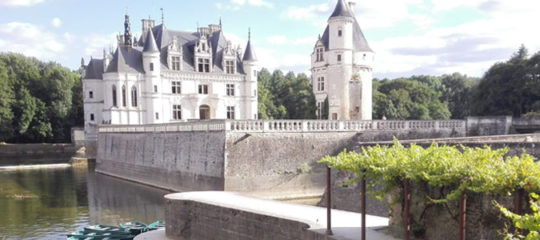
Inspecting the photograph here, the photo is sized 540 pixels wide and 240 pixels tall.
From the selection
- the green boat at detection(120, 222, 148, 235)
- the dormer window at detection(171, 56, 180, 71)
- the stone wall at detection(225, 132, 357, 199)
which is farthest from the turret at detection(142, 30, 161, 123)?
the green boat at detection(120, 222, 148, 235)

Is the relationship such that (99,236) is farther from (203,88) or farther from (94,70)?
(94,70)

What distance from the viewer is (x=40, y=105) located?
5438 centimetres

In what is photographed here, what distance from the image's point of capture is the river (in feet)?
59.9

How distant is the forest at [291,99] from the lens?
41.8 m

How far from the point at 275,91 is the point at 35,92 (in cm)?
3271

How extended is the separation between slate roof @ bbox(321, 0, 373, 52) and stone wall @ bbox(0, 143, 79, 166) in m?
29.9

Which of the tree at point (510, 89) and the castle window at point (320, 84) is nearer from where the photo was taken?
the castle window at point (320, 84)

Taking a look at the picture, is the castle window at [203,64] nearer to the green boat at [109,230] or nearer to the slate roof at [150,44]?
the slate roof at [150,44]

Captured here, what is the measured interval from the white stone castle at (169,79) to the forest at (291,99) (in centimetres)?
825

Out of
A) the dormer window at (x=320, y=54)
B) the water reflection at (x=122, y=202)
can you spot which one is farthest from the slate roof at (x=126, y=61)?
the dormer window at (x=320, y=54)

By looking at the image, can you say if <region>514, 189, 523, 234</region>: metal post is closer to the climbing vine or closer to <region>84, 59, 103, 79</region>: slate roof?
the climbing vine

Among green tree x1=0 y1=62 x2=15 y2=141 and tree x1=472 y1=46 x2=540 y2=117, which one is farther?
green tree x1=0 y1=62 x2=15 y2=141

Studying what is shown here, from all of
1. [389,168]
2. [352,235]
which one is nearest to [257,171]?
[352,235]

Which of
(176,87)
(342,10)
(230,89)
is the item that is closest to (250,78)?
(230,89)
